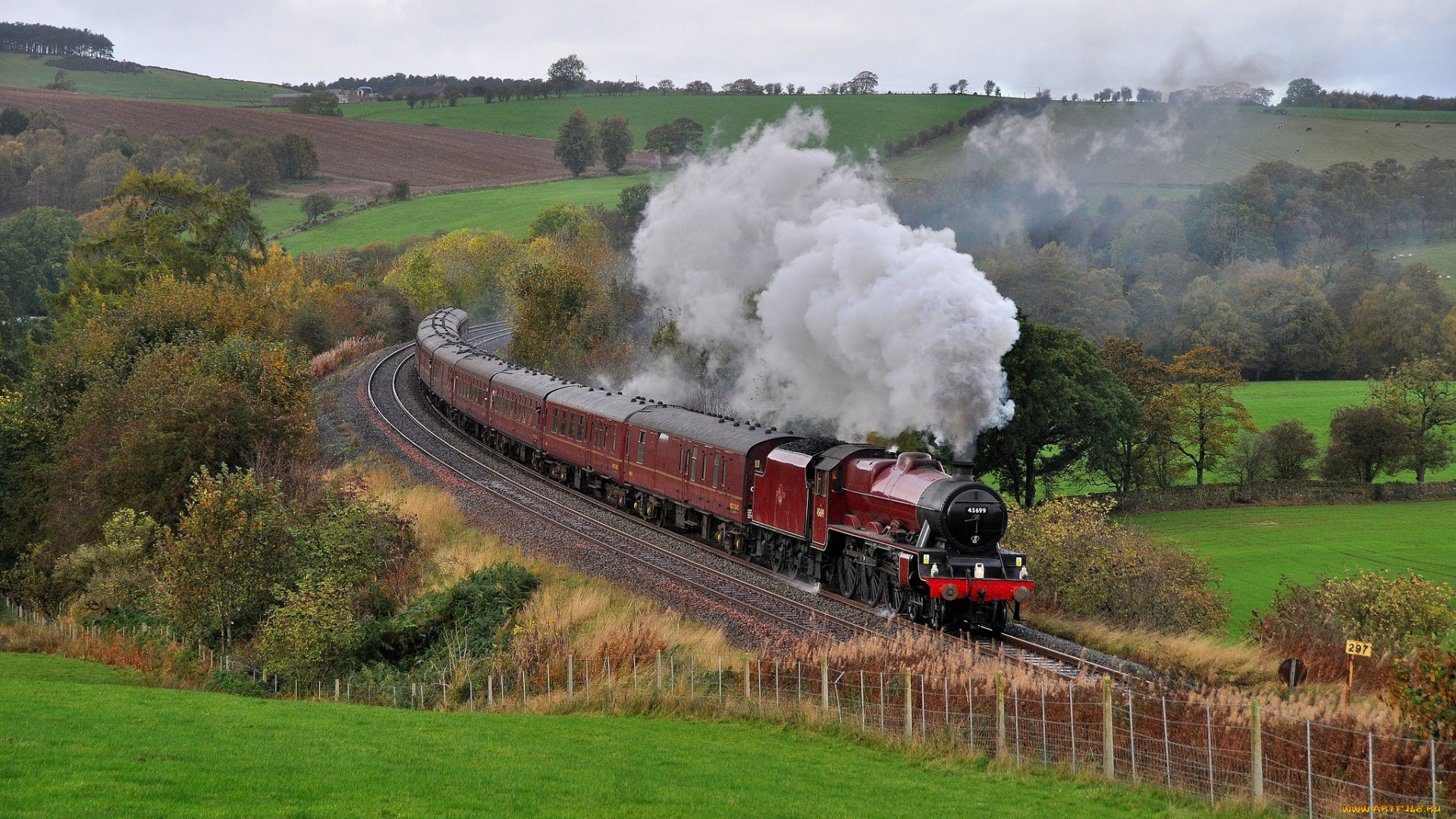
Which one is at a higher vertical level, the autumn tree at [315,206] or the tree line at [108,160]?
the tree line at [108,160]

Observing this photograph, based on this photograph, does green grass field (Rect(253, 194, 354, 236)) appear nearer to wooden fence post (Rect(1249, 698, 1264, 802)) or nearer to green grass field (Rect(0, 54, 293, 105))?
green grass field (Rect(0, 54, 293, 105))

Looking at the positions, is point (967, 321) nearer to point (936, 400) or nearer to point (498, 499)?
point (936, 400)

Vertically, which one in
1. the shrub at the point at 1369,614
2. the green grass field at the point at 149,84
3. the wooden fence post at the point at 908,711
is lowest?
the shrub at the point at 1369,614

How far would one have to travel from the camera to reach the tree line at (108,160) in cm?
11194

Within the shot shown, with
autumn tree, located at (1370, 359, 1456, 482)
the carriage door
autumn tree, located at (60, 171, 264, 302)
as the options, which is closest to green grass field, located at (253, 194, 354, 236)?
autumn tree, located at (60, 171, 264, 302)

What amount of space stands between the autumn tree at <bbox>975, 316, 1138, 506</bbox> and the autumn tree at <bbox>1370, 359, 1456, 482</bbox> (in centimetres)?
1885

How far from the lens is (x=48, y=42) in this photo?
566 ft

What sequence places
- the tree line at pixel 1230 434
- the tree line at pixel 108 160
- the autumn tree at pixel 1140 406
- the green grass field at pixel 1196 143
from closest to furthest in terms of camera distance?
the autumn tree at pixel 1140 406 < the tree line at pixel 1230 434 < the green grass field at pixel 1196 143 < the tree line at pixel 108 160

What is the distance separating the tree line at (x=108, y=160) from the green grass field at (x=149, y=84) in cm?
2725

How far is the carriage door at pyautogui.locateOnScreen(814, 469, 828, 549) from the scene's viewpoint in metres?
21.0

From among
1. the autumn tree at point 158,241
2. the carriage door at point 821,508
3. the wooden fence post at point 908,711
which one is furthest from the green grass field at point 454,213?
the wooden fence post at point 908,711

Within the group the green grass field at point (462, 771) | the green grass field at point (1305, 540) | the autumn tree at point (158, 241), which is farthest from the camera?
the autumn tree at point (158, 241)

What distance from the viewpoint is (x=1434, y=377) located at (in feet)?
188

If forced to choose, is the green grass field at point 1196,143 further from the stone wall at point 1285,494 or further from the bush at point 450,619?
the bush at point 450,619
